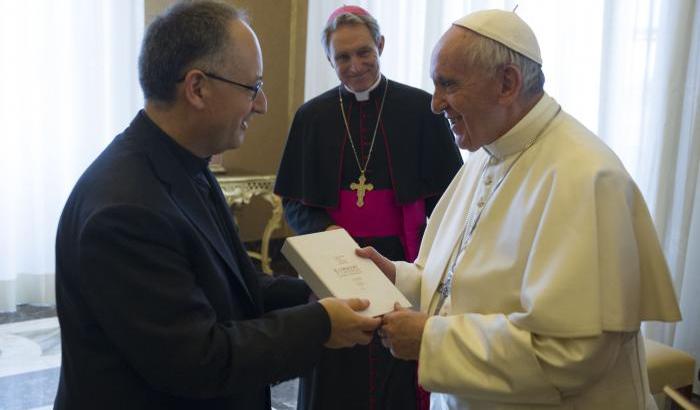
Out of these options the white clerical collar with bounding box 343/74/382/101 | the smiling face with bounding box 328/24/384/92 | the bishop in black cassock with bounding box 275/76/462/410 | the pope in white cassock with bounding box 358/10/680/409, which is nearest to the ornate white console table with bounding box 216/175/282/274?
the bishop in black cassock with bounding box 275/76/462/410

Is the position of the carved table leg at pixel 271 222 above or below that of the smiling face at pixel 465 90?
below

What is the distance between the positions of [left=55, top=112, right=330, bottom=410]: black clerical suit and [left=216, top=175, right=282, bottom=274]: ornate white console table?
4170 millimetres

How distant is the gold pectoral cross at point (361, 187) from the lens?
3025mm

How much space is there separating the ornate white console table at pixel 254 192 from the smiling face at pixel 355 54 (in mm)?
2886

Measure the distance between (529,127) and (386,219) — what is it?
1.31 m

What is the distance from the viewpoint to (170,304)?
1.34 m

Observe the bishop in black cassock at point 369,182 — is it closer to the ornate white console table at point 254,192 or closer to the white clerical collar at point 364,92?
the white clerical collar at point 364,92

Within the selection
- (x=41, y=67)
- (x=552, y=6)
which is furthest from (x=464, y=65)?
(x=41, y=67)

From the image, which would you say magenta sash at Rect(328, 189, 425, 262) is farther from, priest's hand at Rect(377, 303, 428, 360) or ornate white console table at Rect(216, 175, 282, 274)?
ornate white console table at Rect(216, 175, 282, 274)

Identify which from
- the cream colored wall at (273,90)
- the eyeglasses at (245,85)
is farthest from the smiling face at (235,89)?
the cream colored wall at (273,90)

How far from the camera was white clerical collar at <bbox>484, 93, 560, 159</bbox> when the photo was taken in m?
1.75

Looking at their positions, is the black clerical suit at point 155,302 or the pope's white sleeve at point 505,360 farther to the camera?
the pope's white sleeve at point 505,360

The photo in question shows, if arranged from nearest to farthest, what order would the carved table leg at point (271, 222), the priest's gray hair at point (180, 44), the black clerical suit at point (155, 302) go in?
the black clerical suit at point (155, 302), the priest's gray hair at point (180, 44), the carved table leg at point (271, 222)

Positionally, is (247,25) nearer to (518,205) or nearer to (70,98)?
(518,205)
